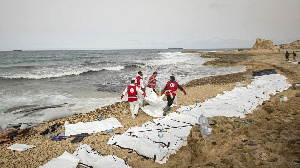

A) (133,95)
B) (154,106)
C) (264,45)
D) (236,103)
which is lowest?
(154,106)

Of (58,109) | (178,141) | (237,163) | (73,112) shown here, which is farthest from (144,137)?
(58,109)

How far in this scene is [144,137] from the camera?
4.69 m

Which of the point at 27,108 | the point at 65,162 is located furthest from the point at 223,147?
the point at 27,108

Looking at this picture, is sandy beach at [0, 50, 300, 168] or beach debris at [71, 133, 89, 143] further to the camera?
beach debris at [71, 133, 89, 143]

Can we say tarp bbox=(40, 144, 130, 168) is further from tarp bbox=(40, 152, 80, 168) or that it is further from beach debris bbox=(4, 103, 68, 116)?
beach debris bbox=(4, 103, 68, 116)

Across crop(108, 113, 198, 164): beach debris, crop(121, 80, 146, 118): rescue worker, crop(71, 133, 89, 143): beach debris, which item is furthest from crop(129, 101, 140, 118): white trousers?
crop(71, 133, 89, 143): beach debris

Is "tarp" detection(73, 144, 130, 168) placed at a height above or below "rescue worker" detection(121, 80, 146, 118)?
below

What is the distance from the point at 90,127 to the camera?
6.05 m

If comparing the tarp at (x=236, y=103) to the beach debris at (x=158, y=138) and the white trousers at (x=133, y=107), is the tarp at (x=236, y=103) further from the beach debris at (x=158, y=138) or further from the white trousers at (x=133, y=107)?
the white trousers at (x=133, y=107)

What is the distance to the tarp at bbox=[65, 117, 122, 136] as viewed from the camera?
5.78 meters

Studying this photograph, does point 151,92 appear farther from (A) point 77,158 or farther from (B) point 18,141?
(B) point 18,141

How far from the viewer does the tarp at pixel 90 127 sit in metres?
5.78

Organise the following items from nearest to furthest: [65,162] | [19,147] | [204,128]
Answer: [65,162] → [204,128] → [19,147]

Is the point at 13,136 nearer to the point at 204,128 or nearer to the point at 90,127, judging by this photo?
the point at 90,127
